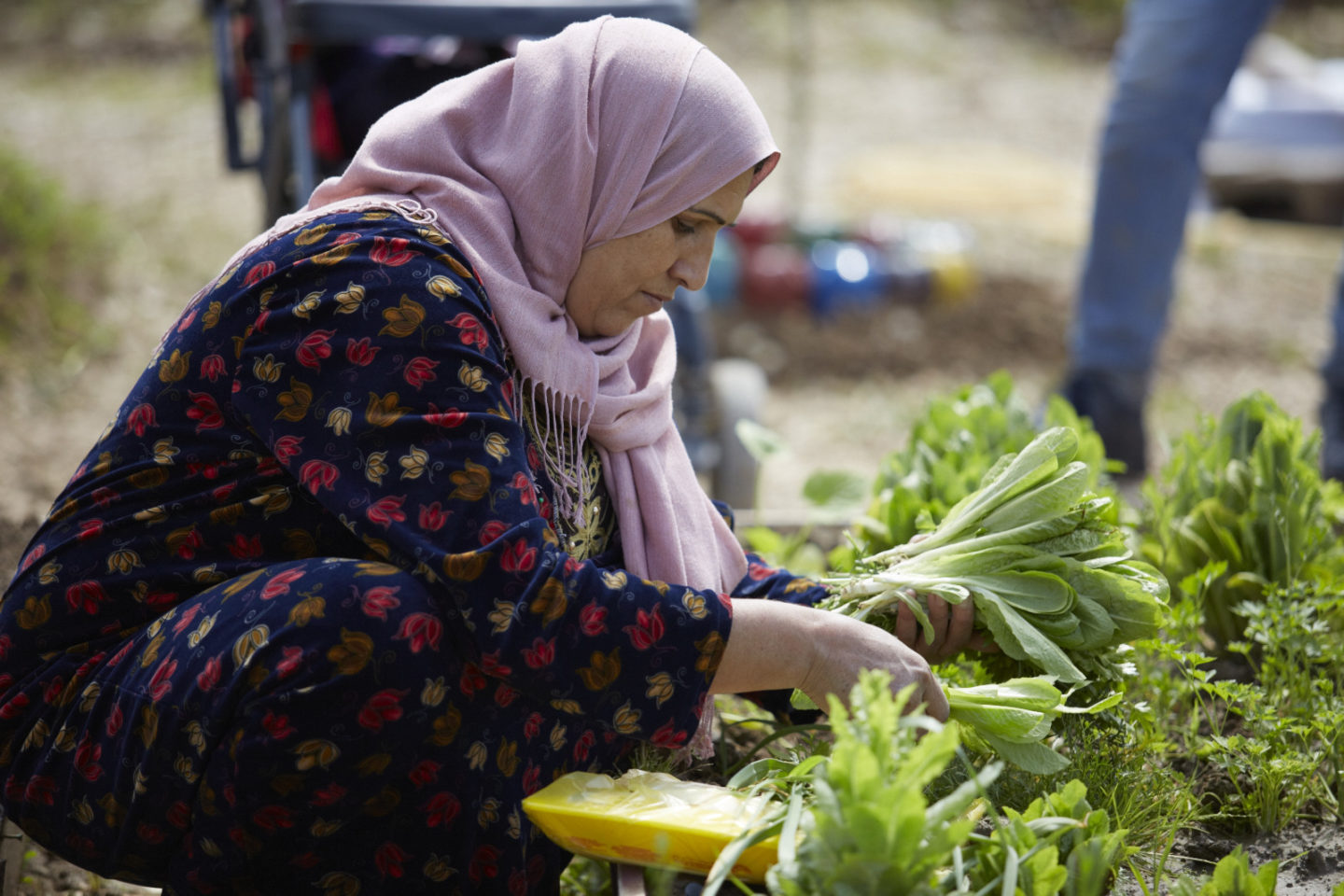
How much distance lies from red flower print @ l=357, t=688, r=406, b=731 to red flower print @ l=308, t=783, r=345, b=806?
0.25 ft

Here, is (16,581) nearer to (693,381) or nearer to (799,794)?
(799,794)

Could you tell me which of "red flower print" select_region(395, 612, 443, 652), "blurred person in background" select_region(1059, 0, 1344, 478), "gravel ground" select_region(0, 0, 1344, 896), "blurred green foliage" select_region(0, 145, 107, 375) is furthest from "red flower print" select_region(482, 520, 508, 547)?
"blurred green foliage" select_region(0, 145, 107, 375)

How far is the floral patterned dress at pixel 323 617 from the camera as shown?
1332mm

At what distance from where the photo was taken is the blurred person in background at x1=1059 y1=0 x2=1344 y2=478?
2994 mm

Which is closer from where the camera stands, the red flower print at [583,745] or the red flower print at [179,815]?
the red flower print at [179,815]

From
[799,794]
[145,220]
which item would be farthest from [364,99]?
[145,220]

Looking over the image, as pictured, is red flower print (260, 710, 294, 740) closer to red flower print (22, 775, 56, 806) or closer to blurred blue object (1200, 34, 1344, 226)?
red flower print (22, 775, 56, 806)

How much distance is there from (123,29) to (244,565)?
1095 centimetres

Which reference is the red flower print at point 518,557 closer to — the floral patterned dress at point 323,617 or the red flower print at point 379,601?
the floral patterned dress at point 323,617

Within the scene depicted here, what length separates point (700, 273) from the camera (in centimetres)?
166

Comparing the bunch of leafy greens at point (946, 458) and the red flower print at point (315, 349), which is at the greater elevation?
the red flower print at point (315, 349)

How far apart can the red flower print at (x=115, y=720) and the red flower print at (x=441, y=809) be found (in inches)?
13.5

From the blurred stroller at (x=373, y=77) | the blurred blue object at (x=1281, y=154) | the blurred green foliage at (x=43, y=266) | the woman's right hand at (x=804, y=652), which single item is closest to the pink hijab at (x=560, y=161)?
the woman's right hand at (x=804, y=652)

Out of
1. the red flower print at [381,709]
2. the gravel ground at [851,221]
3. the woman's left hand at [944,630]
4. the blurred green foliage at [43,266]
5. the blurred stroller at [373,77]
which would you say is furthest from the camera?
the blurred green foliage at [43,266]
